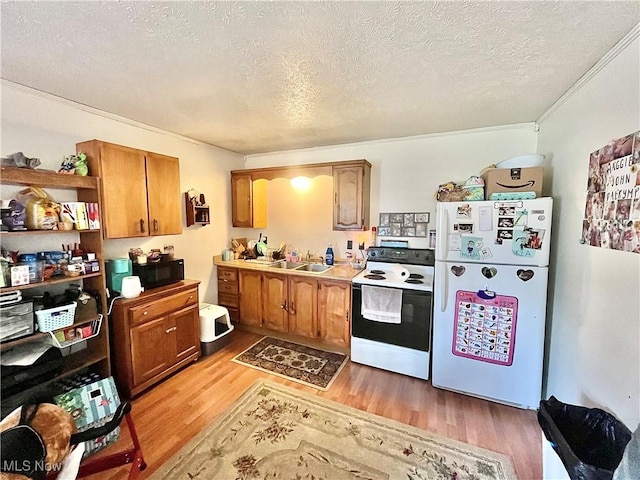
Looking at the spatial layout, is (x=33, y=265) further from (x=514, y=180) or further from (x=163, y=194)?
(x=514, y=180)

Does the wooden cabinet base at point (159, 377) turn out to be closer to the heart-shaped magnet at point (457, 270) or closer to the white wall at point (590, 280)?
the heart-shaped magnet at point (457, 270)

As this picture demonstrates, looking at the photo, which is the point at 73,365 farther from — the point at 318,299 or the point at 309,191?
the point at 309,191

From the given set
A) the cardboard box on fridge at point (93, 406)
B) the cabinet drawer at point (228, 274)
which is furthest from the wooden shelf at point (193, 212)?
the cardboard box on fridge at point (93, 406)

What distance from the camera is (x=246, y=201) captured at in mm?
3719

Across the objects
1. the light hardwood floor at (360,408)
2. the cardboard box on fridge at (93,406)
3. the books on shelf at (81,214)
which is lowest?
the light hardwood floor at (360,408)

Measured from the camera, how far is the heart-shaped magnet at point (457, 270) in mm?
2270

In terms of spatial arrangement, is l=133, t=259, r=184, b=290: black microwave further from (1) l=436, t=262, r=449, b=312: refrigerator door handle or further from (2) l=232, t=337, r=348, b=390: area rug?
(1) l=436, t=262, r=449, b=312: refrigerator door handle

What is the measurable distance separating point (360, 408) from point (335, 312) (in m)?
0.96

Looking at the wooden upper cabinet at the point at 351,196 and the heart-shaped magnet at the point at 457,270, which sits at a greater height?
the wooden upper cabinet at the point at 351,196

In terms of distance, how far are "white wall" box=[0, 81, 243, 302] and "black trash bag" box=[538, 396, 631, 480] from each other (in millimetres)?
3276

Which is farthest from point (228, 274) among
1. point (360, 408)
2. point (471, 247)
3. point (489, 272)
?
point (489, 272)

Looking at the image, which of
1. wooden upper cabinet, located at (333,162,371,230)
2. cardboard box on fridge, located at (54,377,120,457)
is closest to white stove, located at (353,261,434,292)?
wooden upper cabinet, located at (333,162,371,230)

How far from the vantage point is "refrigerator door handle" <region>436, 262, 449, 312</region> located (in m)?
2.32

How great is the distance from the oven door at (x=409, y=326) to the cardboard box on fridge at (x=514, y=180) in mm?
1034
